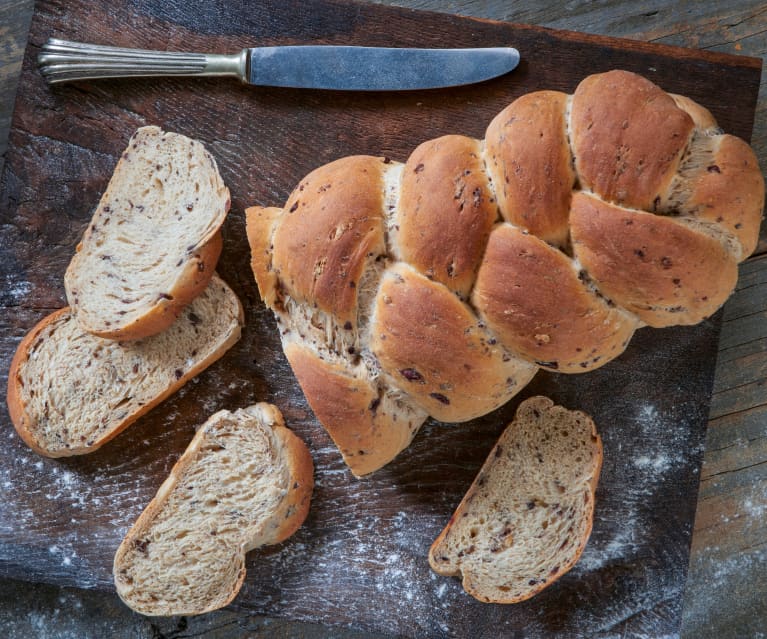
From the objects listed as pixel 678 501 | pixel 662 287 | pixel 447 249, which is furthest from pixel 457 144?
A: pixel 678 501

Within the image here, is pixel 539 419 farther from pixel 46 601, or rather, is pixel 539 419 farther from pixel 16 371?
pixel 46 601

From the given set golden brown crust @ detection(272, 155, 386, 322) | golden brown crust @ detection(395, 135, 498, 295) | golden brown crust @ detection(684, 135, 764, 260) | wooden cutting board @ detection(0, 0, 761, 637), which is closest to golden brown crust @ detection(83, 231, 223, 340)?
wooden cutting board @ detection(0, 0, 761, 637)

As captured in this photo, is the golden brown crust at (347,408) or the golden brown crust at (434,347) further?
the golden brown crust at (347,408)

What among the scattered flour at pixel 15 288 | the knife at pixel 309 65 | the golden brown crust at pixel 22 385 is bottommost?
the golden brown crust at pixel 22 385

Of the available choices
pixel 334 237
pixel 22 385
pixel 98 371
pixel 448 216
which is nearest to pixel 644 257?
pixel 448 216

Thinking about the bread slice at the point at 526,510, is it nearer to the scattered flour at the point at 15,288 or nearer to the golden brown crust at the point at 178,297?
the golden brown crust at the point at 178,297

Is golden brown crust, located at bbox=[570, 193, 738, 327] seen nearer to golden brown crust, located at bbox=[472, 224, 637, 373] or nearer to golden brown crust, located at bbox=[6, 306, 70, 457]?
golden brown crust, located at bbox=[472, 224, 637, 373]

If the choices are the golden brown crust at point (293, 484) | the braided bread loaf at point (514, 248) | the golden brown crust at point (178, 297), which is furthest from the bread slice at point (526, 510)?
the golden brown crust at point (178, 297)
